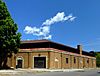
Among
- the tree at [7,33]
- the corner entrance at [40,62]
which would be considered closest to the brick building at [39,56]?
the corner entrance at [40,62]

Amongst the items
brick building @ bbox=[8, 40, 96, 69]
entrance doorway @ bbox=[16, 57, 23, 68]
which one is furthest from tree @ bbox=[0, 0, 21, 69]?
entrance doorway @ bbox=[16, 57, 23, 68]

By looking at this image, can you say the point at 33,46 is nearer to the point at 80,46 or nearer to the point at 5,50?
the point at 5,50

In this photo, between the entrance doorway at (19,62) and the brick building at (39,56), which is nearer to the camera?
the brick building at (39,56)

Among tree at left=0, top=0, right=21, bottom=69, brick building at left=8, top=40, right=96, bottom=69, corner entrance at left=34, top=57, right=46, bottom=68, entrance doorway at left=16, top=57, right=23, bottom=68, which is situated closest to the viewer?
tree at left=0, top=0, right=21, bottom=69

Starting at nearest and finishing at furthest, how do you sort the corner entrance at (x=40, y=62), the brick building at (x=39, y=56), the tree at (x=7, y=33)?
the tree at (x=7, y=33) → the brick building at (x=39, y=56) → the corner entrance at (x=40, y=62)

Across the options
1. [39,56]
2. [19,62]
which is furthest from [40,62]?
[19,62]

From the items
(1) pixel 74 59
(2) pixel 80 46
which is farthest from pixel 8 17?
(2) pixel 80 46

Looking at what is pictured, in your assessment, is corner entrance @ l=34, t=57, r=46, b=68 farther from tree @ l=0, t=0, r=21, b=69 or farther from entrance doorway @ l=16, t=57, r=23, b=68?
tree @ l=0, t=0, r=21, b=69

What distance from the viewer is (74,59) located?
89125 millimetres

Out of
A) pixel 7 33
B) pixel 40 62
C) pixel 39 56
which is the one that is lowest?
pixel 40 62

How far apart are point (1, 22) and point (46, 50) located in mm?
17665

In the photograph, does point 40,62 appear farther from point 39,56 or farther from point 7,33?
point 7,33

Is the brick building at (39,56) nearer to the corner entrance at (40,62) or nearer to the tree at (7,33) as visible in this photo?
the corner entrance at (40,62)

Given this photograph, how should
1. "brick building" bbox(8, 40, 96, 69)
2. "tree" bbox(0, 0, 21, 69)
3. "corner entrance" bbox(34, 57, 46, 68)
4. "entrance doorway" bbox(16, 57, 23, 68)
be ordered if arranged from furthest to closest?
1. "entrance doorway" bbox(16, 57, 23, 68)
2. "corner entrance" bbox(34, 57, 46, 68)
3. "brick building" bbox(8, 40, 96, 69)
4. "tree" bbox(0, 0, 21, 69)
